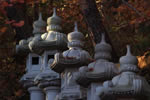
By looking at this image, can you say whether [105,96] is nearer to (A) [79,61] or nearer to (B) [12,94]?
(A) [79,61]

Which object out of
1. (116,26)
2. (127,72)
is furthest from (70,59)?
(116,26)

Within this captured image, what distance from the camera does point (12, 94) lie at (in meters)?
15.7

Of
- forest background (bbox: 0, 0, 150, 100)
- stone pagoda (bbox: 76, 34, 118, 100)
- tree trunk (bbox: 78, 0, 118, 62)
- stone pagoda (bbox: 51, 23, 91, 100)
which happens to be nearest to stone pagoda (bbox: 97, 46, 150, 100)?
stone pagoda (bbox: 76, 34, 118, 100)

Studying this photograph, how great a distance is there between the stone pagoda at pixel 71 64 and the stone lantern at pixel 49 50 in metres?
1.00

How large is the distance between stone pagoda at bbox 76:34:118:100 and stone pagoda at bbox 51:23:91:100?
0.75 metres

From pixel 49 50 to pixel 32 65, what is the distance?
1.24 metres

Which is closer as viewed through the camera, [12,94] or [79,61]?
[79,61]

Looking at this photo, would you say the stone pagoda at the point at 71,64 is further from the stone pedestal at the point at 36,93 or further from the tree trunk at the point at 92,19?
the stone pedestal at the point at 36,93

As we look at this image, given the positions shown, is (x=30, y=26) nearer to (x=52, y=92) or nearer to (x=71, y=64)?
(x=52, y=92)

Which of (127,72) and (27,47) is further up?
(27,47)

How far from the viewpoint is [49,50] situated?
11.3 meters

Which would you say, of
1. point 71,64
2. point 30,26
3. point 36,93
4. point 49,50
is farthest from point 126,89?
point 30,26

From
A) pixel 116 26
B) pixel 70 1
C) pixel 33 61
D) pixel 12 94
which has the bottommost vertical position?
pixel 12 94

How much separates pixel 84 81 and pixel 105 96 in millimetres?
1227
